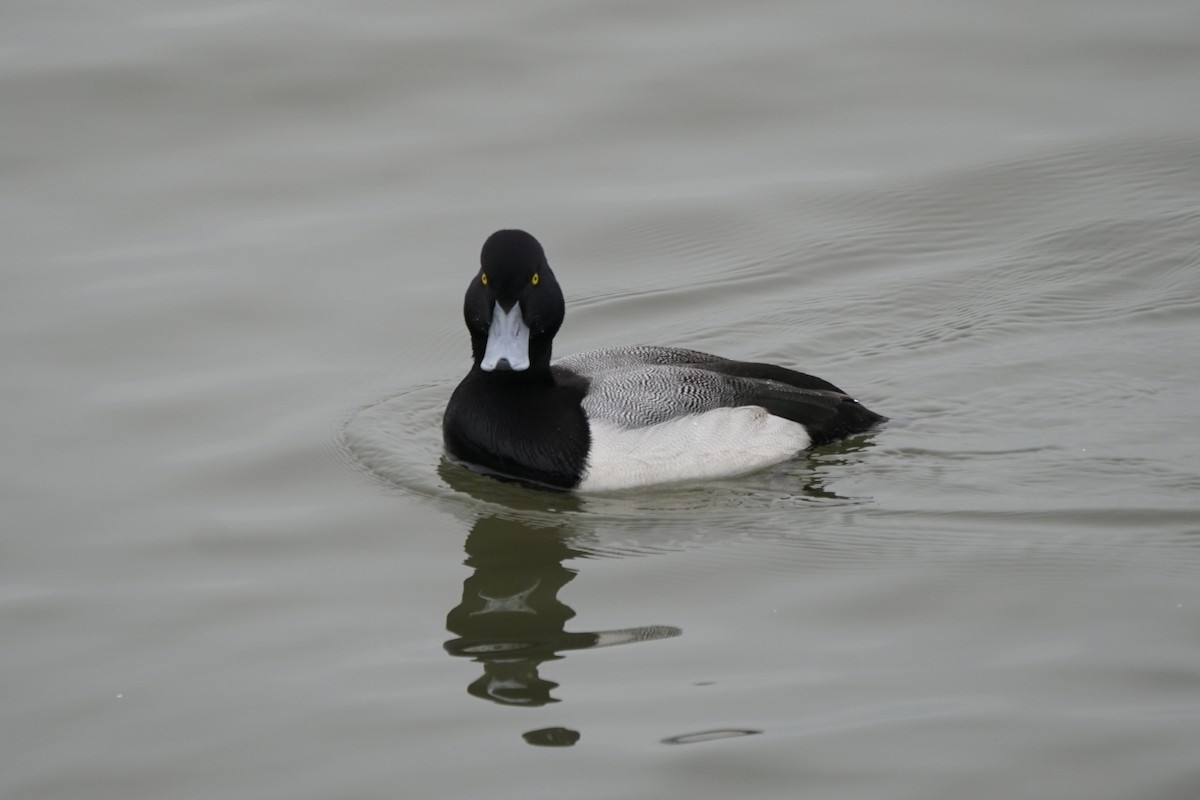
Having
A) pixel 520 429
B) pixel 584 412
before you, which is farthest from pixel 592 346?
pixel 520 429

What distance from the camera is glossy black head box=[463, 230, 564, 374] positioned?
795 centimetres

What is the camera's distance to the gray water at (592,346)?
5773 mm

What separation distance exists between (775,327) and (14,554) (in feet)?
15.2

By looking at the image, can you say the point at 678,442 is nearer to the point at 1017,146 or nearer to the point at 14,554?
the point at 14,554

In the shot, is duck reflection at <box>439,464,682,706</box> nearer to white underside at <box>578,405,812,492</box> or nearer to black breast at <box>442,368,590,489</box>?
black breast at <box>442,368,590,489</box>

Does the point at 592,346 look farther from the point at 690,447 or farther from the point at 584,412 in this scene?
the point at 690,447

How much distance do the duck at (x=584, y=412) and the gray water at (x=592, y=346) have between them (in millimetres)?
150

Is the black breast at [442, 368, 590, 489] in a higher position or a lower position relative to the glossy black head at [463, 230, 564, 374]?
lower

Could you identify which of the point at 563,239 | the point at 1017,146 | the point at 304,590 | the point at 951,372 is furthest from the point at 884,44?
the point at 304,590

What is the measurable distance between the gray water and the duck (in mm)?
150

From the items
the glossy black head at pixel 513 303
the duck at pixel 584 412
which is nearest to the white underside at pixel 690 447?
the duck at pixel 584 412

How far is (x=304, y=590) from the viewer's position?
22.9 ft

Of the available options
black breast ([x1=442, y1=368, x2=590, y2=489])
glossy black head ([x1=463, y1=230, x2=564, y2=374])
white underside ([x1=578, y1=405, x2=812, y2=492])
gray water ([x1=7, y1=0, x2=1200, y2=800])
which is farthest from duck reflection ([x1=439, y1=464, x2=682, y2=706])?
glossy black head ([x1=463, y1=230, x2=564, y2=374])

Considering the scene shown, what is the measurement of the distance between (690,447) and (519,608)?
165cm
